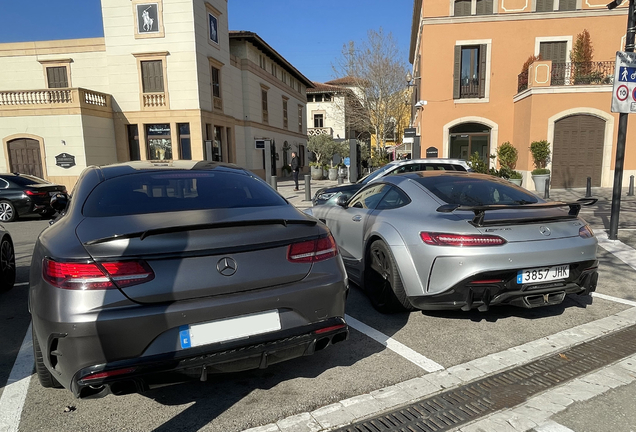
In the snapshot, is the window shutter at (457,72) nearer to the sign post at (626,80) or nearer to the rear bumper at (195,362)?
the sign post at (626,80)

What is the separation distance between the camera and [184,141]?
2366 centimetres

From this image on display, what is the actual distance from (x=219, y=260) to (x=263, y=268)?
0.26 m

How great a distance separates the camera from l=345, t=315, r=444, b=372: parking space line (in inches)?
121

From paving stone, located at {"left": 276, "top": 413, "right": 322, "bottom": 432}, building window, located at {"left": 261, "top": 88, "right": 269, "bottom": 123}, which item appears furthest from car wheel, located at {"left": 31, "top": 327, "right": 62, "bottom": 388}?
building window, located at {"left": 261, "top": 88, "right": 269, "bottom": 123}

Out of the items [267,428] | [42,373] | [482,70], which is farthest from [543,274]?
[482,70]

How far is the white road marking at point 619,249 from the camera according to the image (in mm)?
A: 6016

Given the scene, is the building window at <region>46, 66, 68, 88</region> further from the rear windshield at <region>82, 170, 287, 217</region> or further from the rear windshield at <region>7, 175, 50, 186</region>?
the rear windshield at <region>82, 170, 287, 217</region>

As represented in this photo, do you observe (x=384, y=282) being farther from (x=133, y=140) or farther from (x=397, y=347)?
(x=133, y=140)

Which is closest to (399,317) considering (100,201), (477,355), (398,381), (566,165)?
(477,355)

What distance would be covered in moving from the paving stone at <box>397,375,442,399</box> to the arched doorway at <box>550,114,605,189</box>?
17419 millimetres

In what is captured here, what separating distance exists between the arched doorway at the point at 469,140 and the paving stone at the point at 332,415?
19.0 m

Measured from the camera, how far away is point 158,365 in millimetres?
2104

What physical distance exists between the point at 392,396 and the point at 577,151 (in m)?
18.3

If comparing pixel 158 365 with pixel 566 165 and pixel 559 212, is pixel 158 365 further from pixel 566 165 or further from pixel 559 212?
pixel 566 165
